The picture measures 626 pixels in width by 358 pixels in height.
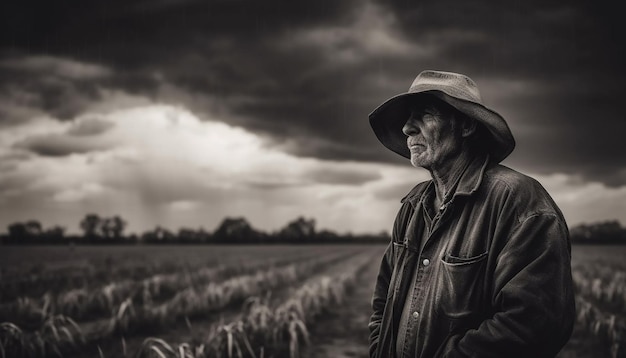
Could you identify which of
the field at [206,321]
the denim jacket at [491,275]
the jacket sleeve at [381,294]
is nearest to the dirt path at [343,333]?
the field at [206,321]

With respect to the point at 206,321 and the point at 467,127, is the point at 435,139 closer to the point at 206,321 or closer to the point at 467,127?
the point at 467,127

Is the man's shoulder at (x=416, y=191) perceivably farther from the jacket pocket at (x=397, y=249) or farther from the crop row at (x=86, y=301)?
the crop row at (x=86, y=301)

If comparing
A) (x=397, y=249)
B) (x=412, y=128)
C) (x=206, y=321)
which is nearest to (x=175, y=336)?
(x=206, y=321)

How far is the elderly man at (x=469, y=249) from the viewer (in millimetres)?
1605

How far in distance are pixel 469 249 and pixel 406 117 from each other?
0.86m

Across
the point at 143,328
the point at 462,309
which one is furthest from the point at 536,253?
the point at 143,328

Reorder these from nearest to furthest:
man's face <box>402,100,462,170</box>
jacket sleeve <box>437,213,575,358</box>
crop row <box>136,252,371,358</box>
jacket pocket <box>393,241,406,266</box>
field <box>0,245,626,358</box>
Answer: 1. jacket sleeve <box>437,213,575,358</box>
2. man's face <box>402,100,462,170</box>
3. jacket pocket <box>393,241,406,266</box>
4. crop row <box>136,252,371,358</box>
5. field <box>0,245,626,358</box>

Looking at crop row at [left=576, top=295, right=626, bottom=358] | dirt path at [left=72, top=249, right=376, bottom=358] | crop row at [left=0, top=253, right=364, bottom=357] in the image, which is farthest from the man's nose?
crop row at [left=576, top=295, right=626, bottom=358]

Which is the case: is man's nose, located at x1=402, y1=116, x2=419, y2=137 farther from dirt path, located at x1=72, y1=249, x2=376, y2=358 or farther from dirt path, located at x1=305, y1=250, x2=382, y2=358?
dirt path, located at x1=305, y1=250, x2=382, y2=358

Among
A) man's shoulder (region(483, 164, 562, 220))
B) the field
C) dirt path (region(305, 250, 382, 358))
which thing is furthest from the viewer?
dirt path (region(305, 250, 382, 358))

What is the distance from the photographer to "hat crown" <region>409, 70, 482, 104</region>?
192 centimetres

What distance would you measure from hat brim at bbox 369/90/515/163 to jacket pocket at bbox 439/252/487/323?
0.48 m

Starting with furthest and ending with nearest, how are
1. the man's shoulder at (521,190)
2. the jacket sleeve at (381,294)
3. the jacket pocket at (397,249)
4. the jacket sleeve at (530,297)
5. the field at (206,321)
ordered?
the field at (206,321) → the jacket sleeve at (381,294) → the jacket pocket at (397,249) → the man's shoulder at (521,190) → the jacket sleeve at (530,297)

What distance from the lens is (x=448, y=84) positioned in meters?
1.97
